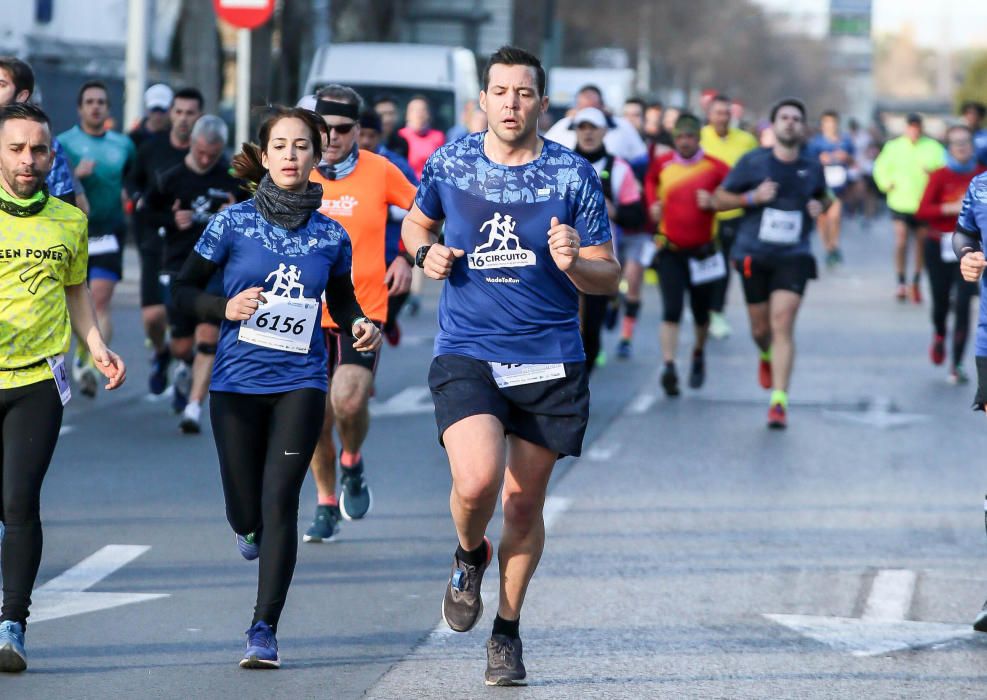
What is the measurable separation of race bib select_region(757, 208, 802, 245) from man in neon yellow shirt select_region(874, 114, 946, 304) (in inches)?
386

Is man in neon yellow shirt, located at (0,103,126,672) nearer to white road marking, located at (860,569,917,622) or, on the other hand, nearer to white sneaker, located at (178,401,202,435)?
white road marking, located at (860,569,917,622)

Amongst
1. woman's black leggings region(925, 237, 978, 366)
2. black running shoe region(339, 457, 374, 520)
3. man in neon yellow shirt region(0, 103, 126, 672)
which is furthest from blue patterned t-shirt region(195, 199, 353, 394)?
woman's black leggings region(925, 237, 978, 366)

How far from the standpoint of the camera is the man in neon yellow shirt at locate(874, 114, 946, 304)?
22.5 meters

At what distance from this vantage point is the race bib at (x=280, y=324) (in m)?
6.33

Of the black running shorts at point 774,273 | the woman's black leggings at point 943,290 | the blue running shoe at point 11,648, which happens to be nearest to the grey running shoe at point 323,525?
the blue running shoe at point 11,648

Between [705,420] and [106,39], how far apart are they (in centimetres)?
1782

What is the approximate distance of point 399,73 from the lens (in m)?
24.8

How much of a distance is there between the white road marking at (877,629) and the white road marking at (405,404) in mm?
5758

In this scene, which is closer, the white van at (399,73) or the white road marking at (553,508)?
the white road marking at (553,508)

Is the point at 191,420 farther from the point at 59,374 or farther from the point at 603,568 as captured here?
the point at 59,374

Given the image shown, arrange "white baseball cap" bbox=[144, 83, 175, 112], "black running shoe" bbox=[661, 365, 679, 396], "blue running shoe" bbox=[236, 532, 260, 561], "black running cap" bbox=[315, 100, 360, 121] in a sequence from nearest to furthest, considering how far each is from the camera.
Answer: "blue running shoe" bbox=[236, 532, 260, 561] < "black running cap" bbox=[315, 100, 360, 121] < "black running shoe" bbox=[661, 365, 679, 396] < "white baseball cap" bbox=[144, 83, 175, 112]

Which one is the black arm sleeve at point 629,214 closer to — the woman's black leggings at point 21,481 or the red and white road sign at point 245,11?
the red and white road sign at point 245,11

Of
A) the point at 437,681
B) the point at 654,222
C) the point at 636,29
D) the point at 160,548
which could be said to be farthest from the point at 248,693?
the point at 636,29

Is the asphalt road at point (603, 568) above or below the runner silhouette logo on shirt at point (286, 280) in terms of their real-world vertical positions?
below
